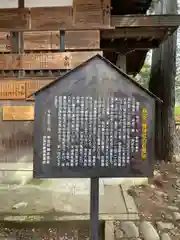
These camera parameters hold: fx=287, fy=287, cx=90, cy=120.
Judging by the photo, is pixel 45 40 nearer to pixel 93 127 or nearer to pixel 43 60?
pixel 43 60

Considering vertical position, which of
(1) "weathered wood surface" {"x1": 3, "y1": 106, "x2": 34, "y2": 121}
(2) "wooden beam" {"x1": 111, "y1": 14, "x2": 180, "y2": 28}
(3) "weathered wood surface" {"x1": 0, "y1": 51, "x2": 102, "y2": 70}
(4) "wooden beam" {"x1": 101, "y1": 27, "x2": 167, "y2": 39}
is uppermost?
(2) "wooden beam" {"x1": 111, "y1": 14, "x2": 180, "y2": 28}

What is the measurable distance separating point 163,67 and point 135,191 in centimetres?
546

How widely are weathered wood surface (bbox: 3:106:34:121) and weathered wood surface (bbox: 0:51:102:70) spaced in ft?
2.68

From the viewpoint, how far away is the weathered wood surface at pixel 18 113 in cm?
592

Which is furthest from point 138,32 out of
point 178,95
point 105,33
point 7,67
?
point 178,95

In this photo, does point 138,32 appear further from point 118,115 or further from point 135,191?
point 118,115

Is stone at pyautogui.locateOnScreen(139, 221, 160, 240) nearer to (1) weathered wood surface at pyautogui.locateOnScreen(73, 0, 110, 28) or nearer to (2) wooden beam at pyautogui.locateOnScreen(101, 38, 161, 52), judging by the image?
(1) weathered wood surface at pyautogui.locateOnScreen(73, 0, 110, 28)

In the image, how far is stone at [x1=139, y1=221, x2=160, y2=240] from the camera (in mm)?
4027

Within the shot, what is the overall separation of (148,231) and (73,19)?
13.9ft

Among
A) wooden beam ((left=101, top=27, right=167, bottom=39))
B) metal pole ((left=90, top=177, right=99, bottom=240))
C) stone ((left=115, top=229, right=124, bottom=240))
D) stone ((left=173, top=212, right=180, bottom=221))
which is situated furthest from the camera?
wooden beam ((left=101, top=27, right=167, bottom=39))

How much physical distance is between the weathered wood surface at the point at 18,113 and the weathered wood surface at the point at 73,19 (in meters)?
1.60

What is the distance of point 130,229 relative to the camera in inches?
164

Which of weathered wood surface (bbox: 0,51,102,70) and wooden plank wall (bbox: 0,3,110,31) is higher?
wooden plank wall (bbox: 0,3,110,31)

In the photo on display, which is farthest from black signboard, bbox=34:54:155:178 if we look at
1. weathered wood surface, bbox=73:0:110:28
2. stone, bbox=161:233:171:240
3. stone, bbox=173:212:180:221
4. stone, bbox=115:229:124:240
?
weathered wood surface, bbox=73:0:110:28
